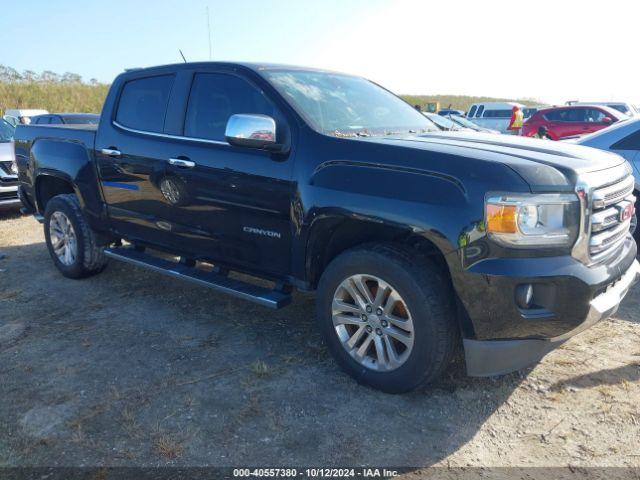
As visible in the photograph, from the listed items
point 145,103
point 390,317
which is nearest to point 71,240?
point 145,103

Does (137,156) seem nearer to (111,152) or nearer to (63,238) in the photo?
(111,152)

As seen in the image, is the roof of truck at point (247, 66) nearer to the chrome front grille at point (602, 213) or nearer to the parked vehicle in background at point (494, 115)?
the chrome front grille at point (602, 213)

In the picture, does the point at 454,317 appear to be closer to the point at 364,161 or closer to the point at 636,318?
the point at 364,161

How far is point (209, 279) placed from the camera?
3916 millimetres

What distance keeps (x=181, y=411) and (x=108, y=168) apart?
2460 mm

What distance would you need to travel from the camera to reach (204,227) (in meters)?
3.87

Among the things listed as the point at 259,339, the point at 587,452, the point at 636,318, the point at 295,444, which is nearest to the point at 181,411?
the point at 295,444

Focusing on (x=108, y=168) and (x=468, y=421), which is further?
(x=108, y=168)

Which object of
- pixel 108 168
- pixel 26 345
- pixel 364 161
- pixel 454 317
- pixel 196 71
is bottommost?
pixel 26 345

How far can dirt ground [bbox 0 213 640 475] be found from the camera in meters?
2.63

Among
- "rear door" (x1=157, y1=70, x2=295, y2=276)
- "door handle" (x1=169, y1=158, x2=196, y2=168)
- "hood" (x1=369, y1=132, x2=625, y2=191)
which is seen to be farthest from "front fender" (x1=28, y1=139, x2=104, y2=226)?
"hood" (x1=369, y1=132, x2=625, y2=191)

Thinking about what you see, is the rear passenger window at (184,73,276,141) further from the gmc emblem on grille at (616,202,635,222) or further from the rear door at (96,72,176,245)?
the gmc emblem on grille at (616,202,635,222)

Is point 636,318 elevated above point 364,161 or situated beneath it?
situated beneath

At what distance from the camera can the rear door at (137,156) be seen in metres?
4.17
